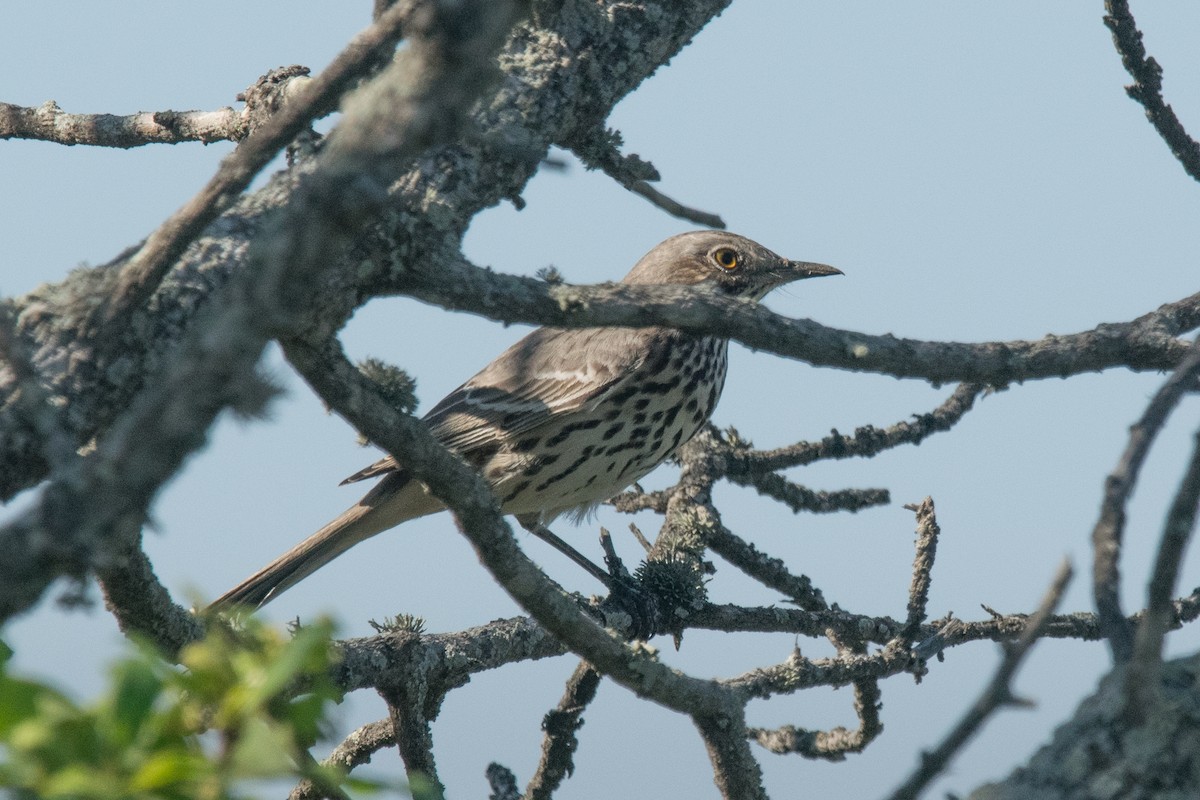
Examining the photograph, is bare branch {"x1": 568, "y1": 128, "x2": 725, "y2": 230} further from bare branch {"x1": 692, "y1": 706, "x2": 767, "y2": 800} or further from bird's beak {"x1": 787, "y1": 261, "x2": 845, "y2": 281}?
bird's beak {"x1": 787, "y1": 261, "x2": 845, "y2": 281}

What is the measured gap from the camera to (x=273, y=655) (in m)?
1.68

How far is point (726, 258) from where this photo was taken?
8461 mm

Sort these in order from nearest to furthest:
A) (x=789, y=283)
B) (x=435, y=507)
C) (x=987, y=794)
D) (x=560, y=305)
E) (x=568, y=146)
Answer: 1. (x=987, y=794)
2. (x=560, y=305)
3. (x=568, y=146)
4. (x=435, y=507)
5. (x=789, y=283)

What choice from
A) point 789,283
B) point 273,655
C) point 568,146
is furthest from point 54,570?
point 789,283

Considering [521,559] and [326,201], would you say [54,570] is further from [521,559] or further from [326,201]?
[521,559]

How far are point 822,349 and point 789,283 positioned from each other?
504 centimetres

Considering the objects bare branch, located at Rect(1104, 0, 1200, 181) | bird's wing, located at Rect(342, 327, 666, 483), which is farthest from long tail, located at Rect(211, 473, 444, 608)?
bare branch, located at Rect(1104, 0, 1200, 181)

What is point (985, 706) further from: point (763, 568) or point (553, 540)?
point (553, 540)

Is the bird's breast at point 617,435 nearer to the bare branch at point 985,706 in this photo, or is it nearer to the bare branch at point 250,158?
the bare branch at point 250,158

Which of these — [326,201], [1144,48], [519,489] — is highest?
[519,489]

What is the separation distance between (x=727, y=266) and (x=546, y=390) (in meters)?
1.77

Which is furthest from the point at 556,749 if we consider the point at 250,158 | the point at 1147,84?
the point at 250,158

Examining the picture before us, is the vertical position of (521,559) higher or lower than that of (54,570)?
higher

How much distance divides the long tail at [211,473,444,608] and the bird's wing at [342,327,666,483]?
19 cm
